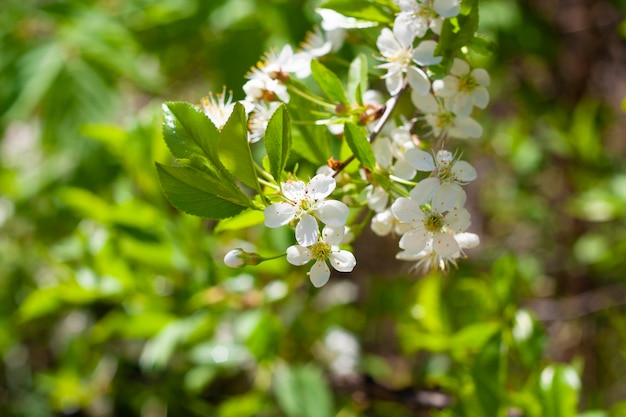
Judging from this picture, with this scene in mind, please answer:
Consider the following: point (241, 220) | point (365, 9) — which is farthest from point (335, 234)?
point (365, 9)

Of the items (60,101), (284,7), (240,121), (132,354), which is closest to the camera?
(240,121)

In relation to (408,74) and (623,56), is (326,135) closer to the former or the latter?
(408,74)

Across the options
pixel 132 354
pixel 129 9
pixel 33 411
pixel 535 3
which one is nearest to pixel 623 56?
pixel 535 3

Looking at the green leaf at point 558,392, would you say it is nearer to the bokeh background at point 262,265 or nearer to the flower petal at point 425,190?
the bokeh background at point 262,265

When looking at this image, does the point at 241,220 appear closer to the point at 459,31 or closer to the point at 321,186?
the point at 321,186

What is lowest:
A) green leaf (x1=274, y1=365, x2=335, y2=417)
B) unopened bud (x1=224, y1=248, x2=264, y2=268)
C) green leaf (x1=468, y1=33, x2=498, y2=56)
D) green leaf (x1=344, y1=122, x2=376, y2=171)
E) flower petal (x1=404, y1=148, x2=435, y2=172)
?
green leaf (x1=274, y1=365, x2=335, y2=417)

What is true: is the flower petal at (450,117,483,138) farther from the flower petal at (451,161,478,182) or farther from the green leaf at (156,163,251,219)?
the green leaf at (156,163,251,219)

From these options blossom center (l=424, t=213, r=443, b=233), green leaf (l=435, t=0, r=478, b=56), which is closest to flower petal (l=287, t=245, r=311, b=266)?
blossom center (l=424, t=213, r=443, b=233)
